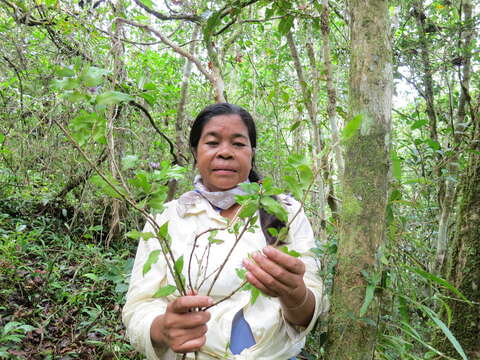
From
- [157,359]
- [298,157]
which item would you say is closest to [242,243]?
[157,359]

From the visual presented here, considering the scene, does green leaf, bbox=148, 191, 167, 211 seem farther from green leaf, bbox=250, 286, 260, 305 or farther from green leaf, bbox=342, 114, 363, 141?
green leaf, bbox=342, 114, 363, 141

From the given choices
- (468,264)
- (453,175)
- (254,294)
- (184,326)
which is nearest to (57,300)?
(184,326)

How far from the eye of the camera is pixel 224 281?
1473 mm

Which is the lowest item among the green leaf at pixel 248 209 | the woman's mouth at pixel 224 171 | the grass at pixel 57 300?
the grass at pixel 57 300

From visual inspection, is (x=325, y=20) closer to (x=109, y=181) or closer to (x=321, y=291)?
(x=321, y=291)

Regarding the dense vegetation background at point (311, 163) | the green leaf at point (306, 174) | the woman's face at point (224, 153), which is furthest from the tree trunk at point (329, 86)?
the green leaf at point (306, 174)

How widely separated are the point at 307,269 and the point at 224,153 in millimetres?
581

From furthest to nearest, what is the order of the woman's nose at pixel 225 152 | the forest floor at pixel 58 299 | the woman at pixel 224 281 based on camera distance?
1. the forest floor at pixel 58 299
2. the woman's nose at pixel 225 152
3. the woman at pixel 224 281

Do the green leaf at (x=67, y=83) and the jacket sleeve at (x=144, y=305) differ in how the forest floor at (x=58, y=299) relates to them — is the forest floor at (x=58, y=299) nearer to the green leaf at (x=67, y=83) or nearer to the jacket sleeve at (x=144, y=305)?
the jacket sleeve at (x=144, y=305)

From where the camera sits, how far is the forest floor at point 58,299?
94.9 inches

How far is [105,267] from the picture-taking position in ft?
10.5

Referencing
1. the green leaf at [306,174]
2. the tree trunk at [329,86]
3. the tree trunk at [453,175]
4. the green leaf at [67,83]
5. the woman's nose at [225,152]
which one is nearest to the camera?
the green leaf at [67,83]

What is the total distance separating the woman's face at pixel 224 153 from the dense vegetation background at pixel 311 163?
0.99 feet

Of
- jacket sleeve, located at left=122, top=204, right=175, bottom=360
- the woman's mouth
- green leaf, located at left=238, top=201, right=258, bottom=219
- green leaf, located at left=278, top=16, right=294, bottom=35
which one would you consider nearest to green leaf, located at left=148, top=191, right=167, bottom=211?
green leaf, located at left=238, top=201, right=258, bottom=219
